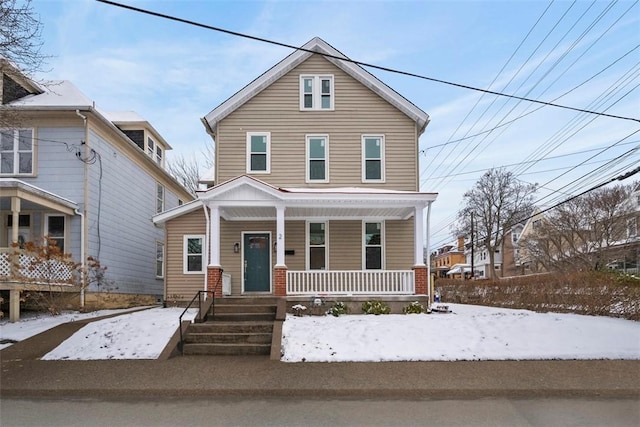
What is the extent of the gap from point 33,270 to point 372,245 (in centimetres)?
943

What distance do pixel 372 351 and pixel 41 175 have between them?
37.9 ft

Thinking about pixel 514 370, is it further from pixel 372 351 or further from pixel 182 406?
pixel 182 406

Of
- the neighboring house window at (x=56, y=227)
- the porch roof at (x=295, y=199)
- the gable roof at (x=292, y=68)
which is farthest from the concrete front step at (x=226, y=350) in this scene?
the gable roof at (x=292, y=68)

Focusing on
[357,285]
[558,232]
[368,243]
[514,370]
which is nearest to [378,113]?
[368,243]

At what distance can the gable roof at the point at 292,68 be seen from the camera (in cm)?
1542

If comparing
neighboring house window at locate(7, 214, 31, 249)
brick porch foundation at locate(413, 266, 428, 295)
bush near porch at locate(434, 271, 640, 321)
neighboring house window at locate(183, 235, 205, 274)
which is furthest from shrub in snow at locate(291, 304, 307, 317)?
neighboring house window at locate(7, 214, 31, 249)

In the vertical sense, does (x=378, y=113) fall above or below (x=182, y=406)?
above

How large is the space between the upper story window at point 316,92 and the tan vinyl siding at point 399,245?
4.32 metres

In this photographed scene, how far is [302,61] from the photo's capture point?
52.0ft

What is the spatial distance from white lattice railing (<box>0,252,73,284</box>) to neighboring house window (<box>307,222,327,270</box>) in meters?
6.91

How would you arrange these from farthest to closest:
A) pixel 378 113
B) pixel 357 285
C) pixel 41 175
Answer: pixel 378 113 < pixel 41 175 < pixel 357 285

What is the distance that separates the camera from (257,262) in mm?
15148

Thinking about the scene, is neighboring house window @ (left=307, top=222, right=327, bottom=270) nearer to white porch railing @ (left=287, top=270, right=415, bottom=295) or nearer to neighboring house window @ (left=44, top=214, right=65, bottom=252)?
white porch railing @ (left=287, top=270, right=415, bottom=295)

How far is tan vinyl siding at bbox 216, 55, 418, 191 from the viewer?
1548cm
